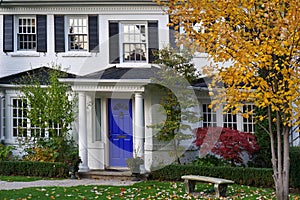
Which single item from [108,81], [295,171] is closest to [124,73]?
[108,81]

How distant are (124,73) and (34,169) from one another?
4.41 meters

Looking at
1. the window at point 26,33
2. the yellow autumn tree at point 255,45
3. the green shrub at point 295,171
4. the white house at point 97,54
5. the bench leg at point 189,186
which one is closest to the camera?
the yellow autumn tree at point 255,45

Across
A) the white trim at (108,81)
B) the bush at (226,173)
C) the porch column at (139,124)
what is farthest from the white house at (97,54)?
the bush at (226,173)

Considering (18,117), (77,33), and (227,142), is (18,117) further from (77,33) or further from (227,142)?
(227,142)

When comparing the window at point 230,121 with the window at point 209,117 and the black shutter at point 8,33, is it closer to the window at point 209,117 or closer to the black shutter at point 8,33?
the window at point 209,117

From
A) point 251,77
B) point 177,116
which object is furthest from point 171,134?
point 251,77

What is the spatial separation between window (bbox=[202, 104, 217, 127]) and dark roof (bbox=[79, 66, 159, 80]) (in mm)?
2344

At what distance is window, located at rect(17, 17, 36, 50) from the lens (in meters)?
18.8

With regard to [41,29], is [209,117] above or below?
below

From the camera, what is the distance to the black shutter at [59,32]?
1852 centimetres

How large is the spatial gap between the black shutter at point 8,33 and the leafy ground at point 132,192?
22.9 ft

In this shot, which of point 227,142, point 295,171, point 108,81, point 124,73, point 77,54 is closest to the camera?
point 295,171

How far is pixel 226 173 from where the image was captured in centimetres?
1514

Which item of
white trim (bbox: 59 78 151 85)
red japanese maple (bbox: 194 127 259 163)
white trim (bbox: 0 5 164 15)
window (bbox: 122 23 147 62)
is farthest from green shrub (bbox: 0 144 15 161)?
red japanese maple (bbox: 194 127 259 163)
